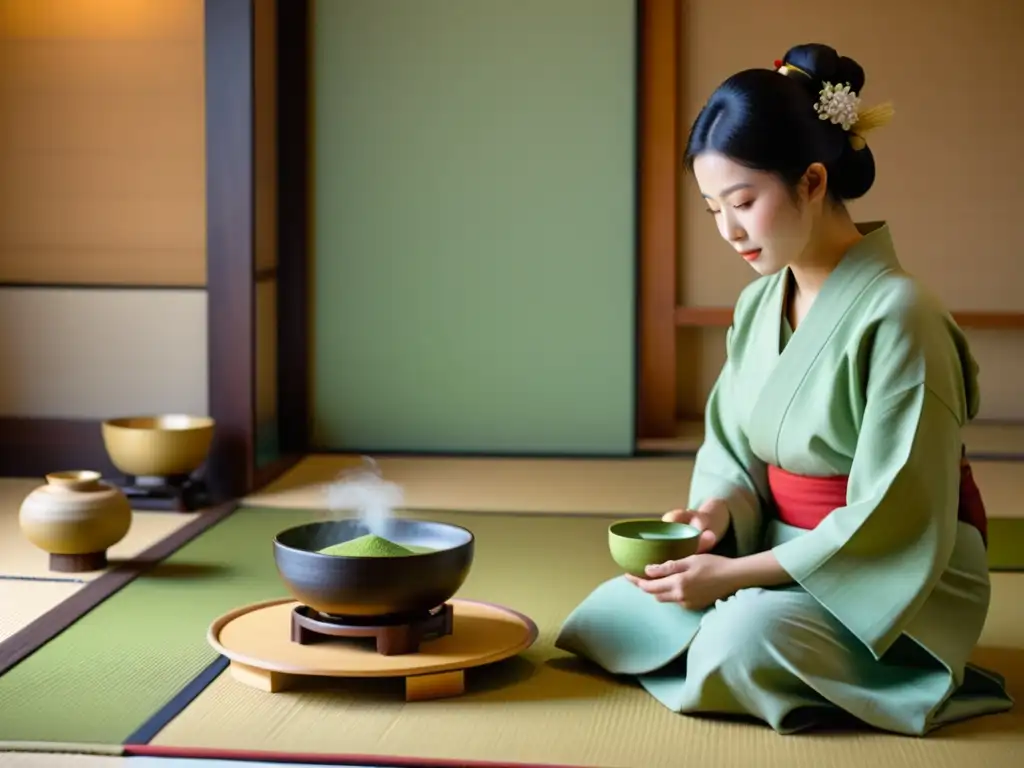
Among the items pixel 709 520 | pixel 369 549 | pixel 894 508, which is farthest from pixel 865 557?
pixel 369 549

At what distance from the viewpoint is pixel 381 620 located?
8.98 feet

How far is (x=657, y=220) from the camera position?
601cm

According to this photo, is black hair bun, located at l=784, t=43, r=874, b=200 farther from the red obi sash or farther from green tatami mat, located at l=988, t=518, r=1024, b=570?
green tatami mat, located at l=988, t=518, r=1024, b=570

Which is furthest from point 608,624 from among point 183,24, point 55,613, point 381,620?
point 183,24

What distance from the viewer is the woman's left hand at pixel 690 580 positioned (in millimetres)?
2631

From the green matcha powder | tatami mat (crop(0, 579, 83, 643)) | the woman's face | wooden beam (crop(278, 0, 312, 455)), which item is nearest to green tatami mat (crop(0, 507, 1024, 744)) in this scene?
tatami mat (crop(0, 579, 83, 643))

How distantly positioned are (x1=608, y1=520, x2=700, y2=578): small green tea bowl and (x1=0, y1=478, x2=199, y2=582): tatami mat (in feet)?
5.05

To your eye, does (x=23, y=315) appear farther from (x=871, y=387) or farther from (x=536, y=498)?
(x=871, y=387)

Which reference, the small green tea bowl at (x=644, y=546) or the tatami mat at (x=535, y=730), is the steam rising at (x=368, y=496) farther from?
the small green tea bowl at (x=644, y=546)

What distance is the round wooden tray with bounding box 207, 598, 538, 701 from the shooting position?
2.66 meters

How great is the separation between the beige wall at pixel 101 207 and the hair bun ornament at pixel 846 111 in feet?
9.14

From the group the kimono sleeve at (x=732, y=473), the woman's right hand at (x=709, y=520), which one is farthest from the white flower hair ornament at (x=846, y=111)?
the woman's right hand at (x=709, y=520)

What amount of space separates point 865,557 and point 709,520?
334 millimetres

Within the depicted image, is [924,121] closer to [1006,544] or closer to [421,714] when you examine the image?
[1006,544]
